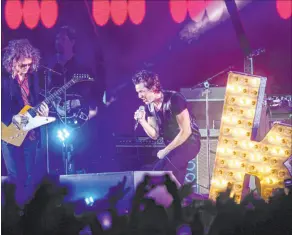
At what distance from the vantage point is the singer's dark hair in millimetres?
5496

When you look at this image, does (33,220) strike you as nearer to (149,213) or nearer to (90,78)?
(149,213)

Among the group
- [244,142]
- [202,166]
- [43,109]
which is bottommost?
[202,166]

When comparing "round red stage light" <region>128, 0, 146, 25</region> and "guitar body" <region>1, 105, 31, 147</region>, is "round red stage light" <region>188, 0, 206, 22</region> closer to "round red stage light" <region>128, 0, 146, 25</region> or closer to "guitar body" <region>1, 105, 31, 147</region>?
"round red stage light" <region>128, 0, 146, 25</region>

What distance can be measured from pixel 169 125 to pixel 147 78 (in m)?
0.60

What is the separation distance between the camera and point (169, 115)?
18.5 feet

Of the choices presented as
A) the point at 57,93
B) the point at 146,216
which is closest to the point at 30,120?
the point at 57,93

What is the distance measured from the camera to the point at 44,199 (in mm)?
854

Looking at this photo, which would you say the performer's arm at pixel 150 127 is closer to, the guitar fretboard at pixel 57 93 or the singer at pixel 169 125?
the singer at pixel 169 125

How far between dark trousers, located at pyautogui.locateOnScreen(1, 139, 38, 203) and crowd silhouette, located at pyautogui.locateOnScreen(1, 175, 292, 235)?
485 cm

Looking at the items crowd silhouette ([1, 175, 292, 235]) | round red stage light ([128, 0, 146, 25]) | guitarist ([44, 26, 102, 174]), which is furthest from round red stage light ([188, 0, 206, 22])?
crowd silhouette ([1, 175, 292, 235])

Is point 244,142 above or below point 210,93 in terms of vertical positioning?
below

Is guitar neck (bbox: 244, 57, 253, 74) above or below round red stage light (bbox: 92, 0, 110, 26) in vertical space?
below

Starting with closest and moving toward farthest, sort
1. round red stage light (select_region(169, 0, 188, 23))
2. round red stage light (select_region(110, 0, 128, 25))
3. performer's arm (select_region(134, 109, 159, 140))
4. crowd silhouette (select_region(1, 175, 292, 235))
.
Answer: crowd silhouette (select_region(1, 175, 292, 235)) → round red stage light (select_region(110, 0, 128, 25)) → round red stage light (select_region(169, 0, 188, 23)) → performer's arm (select_region(134, 109, 159, 140))

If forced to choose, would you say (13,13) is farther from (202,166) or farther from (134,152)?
(202,166)
